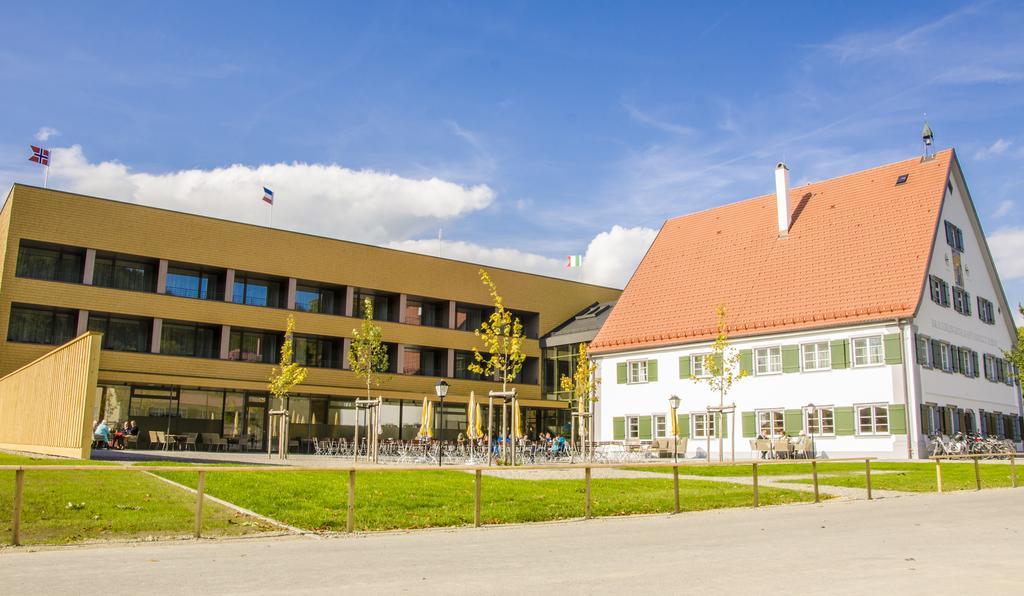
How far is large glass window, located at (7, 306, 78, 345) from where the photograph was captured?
40.4m

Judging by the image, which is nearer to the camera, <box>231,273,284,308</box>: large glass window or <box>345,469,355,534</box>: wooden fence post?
<box>345,469,355,534</box>: wooden fence post

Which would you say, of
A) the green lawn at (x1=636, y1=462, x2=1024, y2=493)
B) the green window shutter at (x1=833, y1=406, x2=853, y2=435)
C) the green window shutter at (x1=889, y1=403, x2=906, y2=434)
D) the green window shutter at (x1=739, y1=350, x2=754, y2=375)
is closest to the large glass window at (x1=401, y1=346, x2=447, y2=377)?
the green window shutter at (x1=739, y1=350, x2=754, y2=375)

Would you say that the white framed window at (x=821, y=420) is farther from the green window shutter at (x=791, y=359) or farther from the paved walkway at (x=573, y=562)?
the paved walkway at (x=573, y=562)

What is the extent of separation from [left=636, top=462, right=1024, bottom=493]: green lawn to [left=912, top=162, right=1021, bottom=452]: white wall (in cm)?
793

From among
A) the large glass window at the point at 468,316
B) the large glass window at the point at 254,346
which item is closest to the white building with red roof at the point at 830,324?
the large glass window at the point at 468,316

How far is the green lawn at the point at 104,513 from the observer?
10242mm

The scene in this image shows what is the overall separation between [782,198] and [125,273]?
32.3 meters

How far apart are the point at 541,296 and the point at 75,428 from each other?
3892 centimetres

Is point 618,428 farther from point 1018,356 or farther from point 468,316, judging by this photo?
point 1018,356

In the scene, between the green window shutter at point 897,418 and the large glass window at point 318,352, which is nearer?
the green window shutter at point 897,418

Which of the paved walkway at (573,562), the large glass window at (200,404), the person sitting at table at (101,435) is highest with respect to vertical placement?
the large glass window at (200,404)

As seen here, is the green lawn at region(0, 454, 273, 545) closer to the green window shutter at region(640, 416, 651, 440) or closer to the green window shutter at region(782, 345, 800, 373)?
the green window shutter at region(782, 345, 800, 373)

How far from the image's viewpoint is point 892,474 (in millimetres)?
23625

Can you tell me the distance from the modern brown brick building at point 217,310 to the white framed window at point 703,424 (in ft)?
51.5
